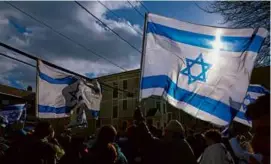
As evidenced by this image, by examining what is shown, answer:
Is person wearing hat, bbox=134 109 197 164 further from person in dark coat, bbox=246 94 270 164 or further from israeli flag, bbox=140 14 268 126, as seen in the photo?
person in dark coat, bbox=246 94 270 164

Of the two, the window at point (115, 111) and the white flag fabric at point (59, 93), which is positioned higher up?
the white flag fabric at point (59, 93)

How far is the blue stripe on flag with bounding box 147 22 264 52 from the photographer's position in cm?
523

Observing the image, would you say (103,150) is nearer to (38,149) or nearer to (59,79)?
(38,149)

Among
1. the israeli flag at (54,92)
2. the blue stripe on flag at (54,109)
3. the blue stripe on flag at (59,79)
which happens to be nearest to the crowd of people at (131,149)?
the blue stripe on flag at (54,109)

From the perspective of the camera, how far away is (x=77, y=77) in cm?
1152

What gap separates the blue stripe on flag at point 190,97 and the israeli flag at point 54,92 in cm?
512

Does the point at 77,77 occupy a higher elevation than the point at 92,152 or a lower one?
higher

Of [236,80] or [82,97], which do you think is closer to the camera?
[236,80]

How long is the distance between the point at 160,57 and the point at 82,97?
663cm

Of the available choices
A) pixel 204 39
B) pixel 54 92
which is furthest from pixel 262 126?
pixel 54 92

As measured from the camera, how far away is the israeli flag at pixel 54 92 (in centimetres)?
954

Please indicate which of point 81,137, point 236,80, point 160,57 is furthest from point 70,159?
point 236,80

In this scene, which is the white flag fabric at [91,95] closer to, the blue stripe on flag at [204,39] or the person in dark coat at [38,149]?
the person in dark coat at [38,149]

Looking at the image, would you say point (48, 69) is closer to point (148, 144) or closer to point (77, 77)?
point (77, 77)
